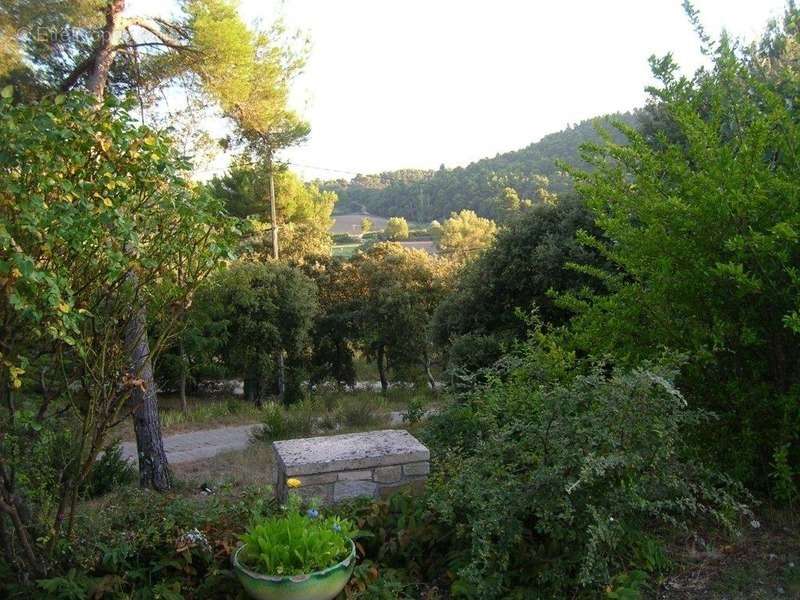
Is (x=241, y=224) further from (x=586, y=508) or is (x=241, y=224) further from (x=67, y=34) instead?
(x=67, y=34)

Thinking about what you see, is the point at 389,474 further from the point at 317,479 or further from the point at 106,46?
the point at 106,46

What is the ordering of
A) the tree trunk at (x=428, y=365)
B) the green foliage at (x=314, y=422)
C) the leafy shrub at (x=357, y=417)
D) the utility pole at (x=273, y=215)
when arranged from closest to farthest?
the green foliage at (x=314, y=422) < the leafy shrub at (x=357, y=417) < the tree trunk at (x=428, y=365) < the utility pole at (x=273, y=215)

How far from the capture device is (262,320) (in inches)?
703

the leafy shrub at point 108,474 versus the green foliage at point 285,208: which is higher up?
the green foliage at point 285,208

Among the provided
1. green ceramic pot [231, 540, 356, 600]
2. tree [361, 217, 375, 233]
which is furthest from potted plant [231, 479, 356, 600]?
tree [361, 217, 375, 233]

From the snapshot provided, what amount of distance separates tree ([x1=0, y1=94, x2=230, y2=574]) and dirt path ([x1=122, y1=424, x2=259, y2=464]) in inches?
307

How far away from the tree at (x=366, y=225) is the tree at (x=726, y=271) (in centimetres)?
3859

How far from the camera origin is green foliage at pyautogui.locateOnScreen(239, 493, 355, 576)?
2.70 metres

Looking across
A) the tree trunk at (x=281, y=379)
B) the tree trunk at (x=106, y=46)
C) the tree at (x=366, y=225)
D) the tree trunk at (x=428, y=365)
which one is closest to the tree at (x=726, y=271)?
the tree trunk at (x=106, y=46)

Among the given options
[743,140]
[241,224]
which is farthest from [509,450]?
[743,140]

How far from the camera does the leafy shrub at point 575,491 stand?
2857 millimetres

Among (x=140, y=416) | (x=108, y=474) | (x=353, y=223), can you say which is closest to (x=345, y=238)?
(x=353, y=223)

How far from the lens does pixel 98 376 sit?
9.48 ft

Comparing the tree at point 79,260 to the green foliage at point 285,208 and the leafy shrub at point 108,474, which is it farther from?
the green foliage at point 285,208
